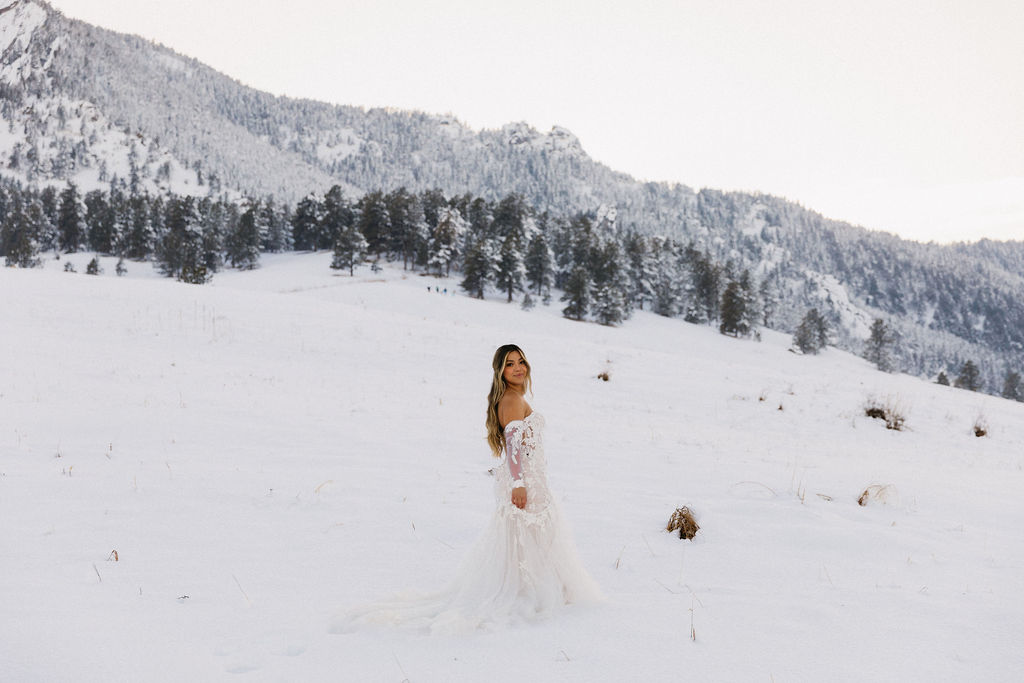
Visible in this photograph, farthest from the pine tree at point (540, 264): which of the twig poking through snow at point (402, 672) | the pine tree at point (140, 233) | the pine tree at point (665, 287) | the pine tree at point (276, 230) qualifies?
the twig poking through snow at point (402, 672)

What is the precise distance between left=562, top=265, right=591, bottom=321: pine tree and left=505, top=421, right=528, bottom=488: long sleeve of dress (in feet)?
199

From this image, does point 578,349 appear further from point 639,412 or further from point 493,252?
point 493,252

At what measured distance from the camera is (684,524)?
5.51 m

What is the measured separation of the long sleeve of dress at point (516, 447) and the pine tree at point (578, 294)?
60776 mm

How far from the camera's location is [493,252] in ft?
216

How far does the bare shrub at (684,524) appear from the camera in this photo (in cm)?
546

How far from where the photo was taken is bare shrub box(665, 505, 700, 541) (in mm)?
5461

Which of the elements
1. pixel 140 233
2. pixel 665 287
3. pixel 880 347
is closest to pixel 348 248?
pixel 140 233

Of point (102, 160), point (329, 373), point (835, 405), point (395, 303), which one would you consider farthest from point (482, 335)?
point (102, 160)

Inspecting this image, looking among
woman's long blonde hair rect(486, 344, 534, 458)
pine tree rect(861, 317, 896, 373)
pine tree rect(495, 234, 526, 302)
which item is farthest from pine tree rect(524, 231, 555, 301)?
woman's long blonde hair rect(486, 344, 534, 458)

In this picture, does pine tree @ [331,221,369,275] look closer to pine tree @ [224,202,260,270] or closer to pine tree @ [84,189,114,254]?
pine tree @ [224,202,260,270]

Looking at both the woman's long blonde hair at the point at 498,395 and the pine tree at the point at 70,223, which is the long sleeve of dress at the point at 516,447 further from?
the pine tree at the point at 70,223

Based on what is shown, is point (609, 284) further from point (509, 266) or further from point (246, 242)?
point (246, 242)

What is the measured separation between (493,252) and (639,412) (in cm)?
5506
